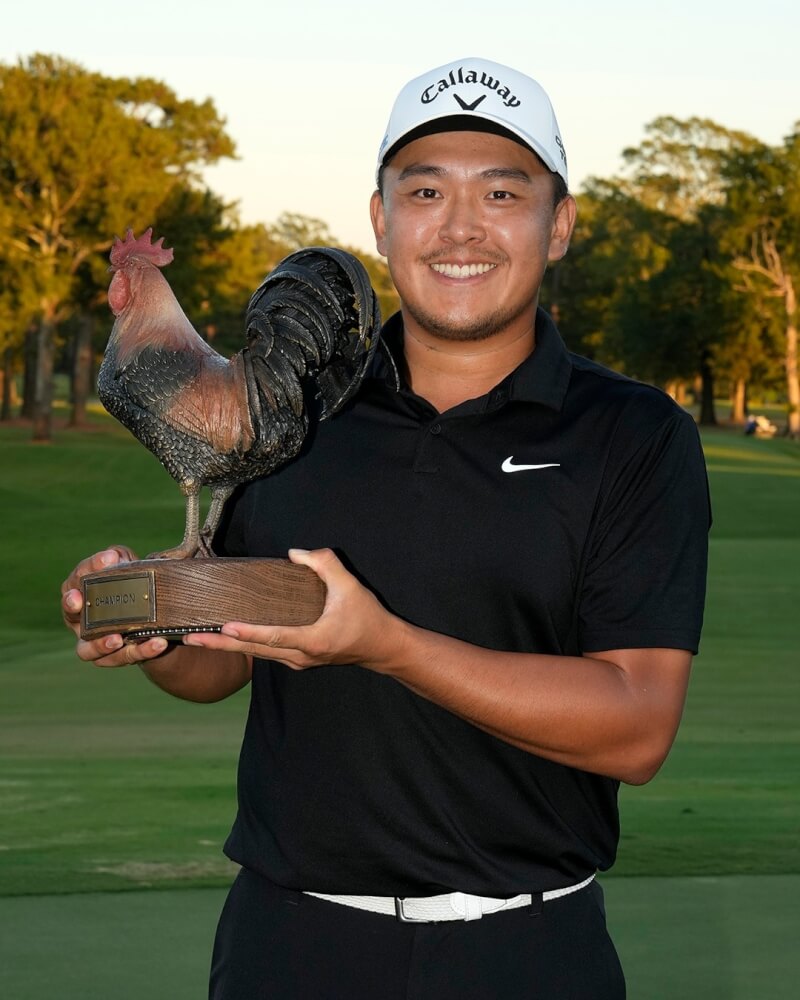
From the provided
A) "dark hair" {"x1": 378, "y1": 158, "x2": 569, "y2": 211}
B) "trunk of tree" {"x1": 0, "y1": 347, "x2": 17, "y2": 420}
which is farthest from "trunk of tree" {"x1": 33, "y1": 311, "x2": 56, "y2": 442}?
"dark hair" {"x1": 378, "y1": 158, "x2": 569, "y2": 211}

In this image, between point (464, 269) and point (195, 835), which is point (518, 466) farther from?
point (195, 835)

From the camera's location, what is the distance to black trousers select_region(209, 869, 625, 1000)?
302 centimetres

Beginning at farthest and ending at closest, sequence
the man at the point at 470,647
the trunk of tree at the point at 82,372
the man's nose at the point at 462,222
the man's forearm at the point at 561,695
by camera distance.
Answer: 1. the trunk of tree at the point at 82,372
2. the man's nose at the point at 462,222
3. the man at the point at 470,647
4. the man's forearm at the point at 561,695

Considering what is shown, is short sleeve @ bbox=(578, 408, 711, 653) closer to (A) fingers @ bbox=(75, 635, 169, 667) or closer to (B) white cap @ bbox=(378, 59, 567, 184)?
(B) white cap @ bbox=(378, 59, 567, 184)

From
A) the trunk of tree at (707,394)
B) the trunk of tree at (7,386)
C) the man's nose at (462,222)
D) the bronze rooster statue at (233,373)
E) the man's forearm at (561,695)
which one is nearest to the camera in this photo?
the man's forearm at (561,695)

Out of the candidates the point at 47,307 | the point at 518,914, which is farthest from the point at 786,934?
the point at 47,307

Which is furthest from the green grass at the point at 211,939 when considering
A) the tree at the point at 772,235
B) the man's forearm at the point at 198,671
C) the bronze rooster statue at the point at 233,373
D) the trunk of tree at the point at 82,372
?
the tree at the point at 772,235

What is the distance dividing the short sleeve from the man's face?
41 cm

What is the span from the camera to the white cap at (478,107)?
3.29 m

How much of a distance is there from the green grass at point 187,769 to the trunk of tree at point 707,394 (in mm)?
62997

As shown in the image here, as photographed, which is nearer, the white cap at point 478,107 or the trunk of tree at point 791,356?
the white cap at point 478,107

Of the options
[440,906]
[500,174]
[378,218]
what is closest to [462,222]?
[500,174]

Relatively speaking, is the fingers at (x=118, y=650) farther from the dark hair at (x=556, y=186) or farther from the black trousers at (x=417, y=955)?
the dark hair at (x=556, y=186)

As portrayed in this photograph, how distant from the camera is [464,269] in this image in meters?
3.30
